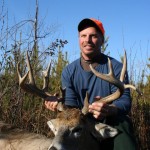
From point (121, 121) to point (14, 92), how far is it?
3821mm

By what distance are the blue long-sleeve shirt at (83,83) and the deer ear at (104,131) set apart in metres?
0.54

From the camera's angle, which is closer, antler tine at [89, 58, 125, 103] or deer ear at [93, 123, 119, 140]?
antler tine at [89, 58, 125, 103]

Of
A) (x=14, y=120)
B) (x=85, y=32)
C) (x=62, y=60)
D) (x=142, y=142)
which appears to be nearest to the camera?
(x=85, y=32)

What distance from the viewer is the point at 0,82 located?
29.1ft

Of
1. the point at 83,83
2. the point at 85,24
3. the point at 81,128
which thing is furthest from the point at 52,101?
the point at 85,24

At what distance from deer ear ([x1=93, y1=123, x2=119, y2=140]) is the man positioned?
80 millimetres

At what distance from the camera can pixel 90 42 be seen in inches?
240

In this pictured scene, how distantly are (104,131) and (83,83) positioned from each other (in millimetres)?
862

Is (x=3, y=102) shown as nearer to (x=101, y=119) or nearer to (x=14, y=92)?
(x=14, y=92)

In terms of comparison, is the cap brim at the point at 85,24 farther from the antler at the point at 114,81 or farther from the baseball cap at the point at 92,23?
the antler at the point at 114,81

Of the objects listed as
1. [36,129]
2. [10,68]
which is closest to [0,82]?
[10,68]

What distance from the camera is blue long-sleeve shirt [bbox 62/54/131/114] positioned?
5.77 meters

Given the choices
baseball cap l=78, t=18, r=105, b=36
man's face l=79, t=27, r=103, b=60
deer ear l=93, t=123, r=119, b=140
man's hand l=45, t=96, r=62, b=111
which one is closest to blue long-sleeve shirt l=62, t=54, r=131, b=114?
man's face l=79, t=27, r=103, b=60

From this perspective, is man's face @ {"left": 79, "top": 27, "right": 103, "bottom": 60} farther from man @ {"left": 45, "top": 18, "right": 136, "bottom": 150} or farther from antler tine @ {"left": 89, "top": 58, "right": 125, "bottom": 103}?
antler tine @ {"left": 89, "top": 58, "right": 125, "bottom": 103}
